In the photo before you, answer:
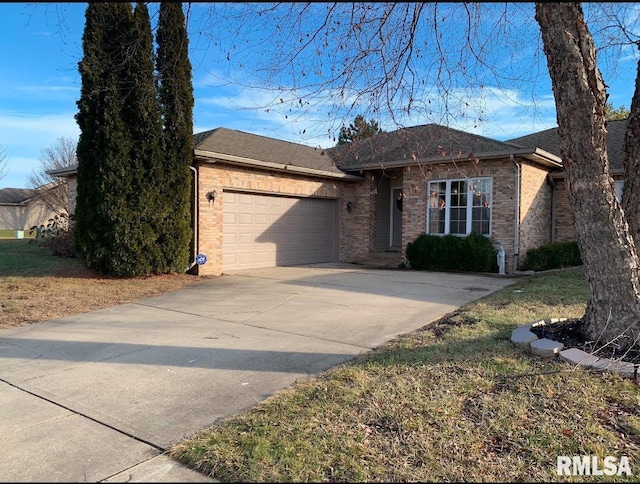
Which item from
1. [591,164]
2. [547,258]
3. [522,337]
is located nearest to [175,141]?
[522,337]

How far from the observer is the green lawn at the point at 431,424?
2.80 meters

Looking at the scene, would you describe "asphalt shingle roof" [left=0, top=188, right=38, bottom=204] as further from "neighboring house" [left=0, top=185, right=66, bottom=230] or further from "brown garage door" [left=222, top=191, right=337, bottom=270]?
"brown garage door" [left=222, top=191, right=337, bottom=270]

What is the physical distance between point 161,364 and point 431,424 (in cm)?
298

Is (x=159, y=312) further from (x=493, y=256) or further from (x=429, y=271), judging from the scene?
(x=493, y=256)

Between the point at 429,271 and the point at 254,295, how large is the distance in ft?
20.8

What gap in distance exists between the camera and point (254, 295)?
9133 millimetres

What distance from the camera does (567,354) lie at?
182 inches

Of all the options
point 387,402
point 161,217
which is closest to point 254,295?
point 161,217

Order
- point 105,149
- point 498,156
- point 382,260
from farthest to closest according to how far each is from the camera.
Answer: point 382,260
point 498,156
point 105,149

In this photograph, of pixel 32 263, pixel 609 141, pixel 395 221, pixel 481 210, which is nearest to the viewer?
pixel 32 263

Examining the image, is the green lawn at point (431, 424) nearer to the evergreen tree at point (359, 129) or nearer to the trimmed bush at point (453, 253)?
the evergreen tree at point (359, 129)

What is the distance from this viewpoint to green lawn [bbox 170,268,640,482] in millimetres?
2797

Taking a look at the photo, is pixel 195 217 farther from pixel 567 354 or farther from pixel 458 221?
pixel 567 354

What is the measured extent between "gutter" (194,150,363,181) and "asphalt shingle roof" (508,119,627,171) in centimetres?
605
